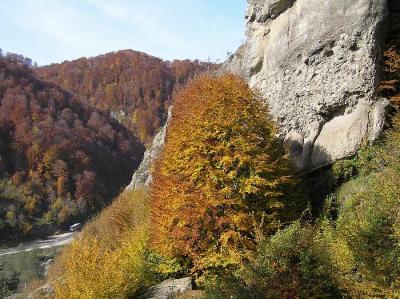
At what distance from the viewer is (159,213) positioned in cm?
2309

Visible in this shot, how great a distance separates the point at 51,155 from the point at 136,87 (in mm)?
70523

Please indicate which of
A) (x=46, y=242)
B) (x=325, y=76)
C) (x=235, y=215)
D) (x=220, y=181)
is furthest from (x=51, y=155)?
(x=235, y=215)

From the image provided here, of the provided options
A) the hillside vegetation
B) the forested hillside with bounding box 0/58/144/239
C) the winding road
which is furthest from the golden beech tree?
the forested hillside with bounding box 0/58/144/239

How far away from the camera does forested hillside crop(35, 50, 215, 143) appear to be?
179375 mm

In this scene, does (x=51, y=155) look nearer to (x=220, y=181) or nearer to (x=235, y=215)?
(x=220, y=181)

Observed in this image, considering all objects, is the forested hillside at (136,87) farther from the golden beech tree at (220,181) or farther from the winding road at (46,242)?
the golden beech tree at (220,181)

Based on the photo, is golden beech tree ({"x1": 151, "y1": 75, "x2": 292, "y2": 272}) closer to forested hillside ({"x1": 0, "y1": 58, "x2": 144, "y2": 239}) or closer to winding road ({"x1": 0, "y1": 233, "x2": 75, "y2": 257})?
winding road ({"x1": 0, "y1": 233, "x2": 75, "y2": 257})

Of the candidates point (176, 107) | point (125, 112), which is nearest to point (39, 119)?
point (125, 112)

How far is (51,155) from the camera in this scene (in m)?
122

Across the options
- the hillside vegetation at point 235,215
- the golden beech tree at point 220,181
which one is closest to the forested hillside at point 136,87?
the hillside vegetation at point 235,215

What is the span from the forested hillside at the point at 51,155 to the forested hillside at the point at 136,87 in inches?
1167

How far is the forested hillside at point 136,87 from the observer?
179375mm

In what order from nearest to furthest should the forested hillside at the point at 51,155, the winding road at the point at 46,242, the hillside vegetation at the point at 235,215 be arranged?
the hillside vegetation at the point at 235,215 → the winding road at the point at 46,242 → the forested hillside at the point at 51,155

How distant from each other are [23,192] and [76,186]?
47.5 ft
